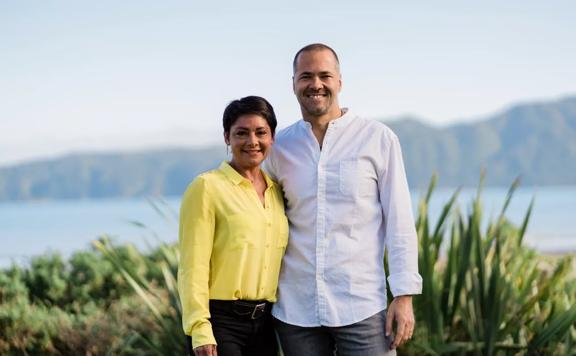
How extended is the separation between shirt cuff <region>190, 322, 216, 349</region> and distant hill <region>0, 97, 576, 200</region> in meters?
134

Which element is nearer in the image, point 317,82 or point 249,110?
point 249,110

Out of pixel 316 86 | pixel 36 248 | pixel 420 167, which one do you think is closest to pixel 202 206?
pixel 316 86

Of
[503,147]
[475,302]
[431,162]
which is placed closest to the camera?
[475,302]

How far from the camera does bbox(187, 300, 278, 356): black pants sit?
8.91 ft

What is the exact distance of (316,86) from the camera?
2904mm

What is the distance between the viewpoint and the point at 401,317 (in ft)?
9.23

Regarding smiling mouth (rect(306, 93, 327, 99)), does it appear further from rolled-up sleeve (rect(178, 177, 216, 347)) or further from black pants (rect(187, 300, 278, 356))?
black pants (rect(187, 300, 278, 356))

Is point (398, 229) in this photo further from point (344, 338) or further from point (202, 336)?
point (202, 336)

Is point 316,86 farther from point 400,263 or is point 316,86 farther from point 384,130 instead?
point 400,263

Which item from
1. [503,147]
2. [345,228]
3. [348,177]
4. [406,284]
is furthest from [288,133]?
[503,147]

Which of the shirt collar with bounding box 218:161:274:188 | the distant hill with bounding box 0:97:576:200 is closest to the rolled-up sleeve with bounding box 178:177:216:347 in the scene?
the shirt collar with bounding box 218:161:274:188

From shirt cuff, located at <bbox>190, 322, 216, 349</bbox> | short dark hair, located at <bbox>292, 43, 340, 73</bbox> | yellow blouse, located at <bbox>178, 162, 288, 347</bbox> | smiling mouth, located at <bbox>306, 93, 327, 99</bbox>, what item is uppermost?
short dark hair, located at <bbox>292, 43, 340, 73</bbox>

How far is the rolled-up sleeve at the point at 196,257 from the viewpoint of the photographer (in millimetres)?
2654

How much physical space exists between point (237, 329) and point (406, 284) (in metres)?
0.59
